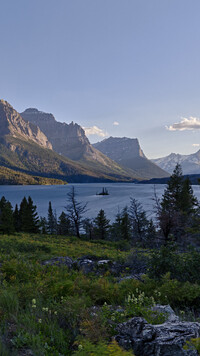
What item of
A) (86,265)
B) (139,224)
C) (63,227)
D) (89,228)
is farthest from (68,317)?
(63,227)

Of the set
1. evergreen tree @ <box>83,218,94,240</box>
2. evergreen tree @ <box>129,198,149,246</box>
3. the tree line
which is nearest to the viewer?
the tree line

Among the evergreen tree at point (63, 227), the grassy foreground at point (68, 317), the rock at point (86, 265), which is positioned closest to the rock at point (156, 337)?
the grassy foreground at point (68, 317)

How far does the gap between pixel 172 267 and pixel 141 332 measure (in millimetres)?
5109

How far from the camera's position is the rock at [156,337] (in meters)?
2.79

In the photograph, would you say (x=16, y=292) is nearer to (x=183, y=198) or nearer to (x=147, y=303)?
(x=147, y=303)

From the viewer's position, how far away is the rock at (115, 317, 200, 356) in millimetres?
2788

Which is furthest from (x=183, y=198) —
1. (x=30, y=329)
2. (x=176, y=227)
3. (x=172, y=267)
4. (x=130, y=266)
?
(x=30, y=329)

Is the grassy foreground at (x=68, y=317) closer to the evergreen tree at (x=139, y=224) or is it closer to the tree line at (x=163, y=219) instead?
the tree line at (x=163, y=219)

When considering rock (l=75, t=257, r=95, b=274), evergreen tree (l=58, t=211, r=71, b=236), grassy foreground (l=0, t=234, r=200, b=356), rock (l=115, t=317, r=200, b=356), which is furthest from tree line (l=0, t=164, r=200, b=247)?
rock (l=115, t=317, r=200, b=356)

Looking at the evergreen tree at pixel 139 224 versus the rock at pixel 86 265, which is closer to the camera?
the rock at pixel 86 265

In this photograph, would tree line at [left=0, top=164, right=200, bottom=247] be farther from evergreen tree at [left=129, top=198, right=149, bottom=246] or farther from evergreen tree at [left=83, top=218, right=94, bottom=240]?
evergreen tree at [left=83, top=218, right=94, bottom=240]

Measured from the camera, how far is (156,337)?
3.01 meters

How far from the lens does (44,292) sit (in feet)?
17.1

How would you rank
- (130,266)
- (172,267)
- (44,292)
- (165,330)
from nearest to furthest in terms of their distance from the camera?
(165,330)
(44,292)
(172,267)
(130,266)
